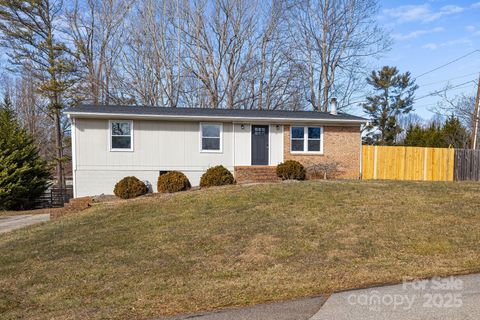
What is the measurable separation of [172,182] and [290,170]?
491cm

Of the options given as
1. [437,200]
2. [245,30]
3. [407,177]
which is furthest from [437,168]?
[245,30]

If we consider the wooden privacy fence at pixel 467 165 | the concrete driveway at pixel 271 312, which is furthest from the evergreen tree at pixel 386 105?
the concrete driveway at pixel 271 312

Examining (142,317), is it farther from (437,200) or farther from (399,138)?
(399,138)

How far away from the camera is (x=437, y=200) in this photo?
10203mm

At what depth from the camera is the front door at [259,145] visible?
17125 mm

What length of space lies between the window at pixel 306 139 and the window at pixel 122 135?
7094 mm

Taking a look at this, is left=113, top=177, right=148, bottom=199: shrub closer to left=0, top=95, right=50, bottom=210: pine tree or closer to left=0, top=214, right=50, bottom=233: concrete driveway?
left=0, top=214, right=50, bottom=233: concrete driveway

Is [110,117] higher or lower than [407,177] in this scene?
higher

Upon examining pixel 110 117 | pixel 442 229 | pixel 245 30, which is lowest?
pixel 442 229

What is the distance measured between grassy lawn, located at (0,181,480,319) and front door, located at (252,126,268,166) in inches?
215

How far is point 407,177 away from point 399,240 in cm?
1256

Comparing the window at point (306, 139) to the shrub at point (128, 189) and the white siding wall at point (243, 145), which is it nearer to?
the white siding wall at point (243, 145)

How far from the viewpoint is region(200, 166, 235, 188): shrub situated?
14.8 metres

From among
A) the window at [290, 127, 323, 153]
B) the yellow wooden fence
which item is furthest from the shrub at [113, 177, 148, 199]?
the yellow wooden fence
